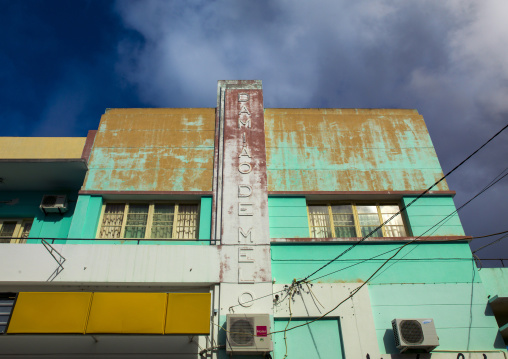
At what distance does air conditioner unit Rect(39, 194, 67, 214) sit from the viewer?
12102 millimetres

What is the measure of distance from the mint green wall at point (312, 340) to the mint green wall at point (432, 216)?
12.4ft

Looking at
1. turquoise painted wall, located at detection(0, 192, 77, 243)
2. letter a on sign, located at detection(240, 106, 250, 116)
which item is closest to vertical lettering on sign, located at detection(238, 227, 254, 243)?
letter a on sign, located at detection(240, 106, 250, 116)

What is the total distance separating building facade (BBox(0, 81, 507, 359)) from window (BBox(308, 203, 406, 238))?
1.7 inches

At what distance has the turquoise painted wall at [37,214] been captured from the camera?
12.0 m

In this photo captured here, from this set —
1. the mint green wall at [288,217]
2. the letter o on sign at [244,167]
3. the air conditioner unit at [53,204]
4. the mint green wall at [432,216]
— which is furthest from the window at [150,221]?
the mint green wall at [432,216]

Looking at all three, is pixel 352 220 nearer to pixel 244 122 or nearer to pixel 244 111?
pixel 244 122

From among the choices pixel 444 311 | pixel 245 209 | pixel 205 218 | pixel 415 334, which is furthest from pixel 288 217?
pixel 444 311

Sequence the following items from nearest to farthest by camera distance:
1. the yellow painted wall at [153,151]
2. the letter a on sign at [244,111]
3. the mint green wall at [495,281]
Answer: the mint green wall at [495,281] < the yellow painted wall at [153,151] < the letter a on sign at [244,111]

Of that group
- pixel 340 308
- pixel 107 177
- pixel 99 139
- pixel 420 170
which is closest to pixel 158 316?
pixel 340 308

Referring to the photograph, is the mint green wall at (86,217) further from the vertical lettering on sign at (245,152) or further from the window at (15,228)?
the vertical lettering on sign at (245,152)

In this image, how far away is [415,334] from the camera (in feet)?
30.2

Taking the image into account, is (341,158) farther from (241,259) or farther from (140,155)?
(140,155)

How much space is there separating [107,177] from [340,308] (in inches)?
311

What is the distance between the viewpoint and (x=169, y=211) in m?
12.1
